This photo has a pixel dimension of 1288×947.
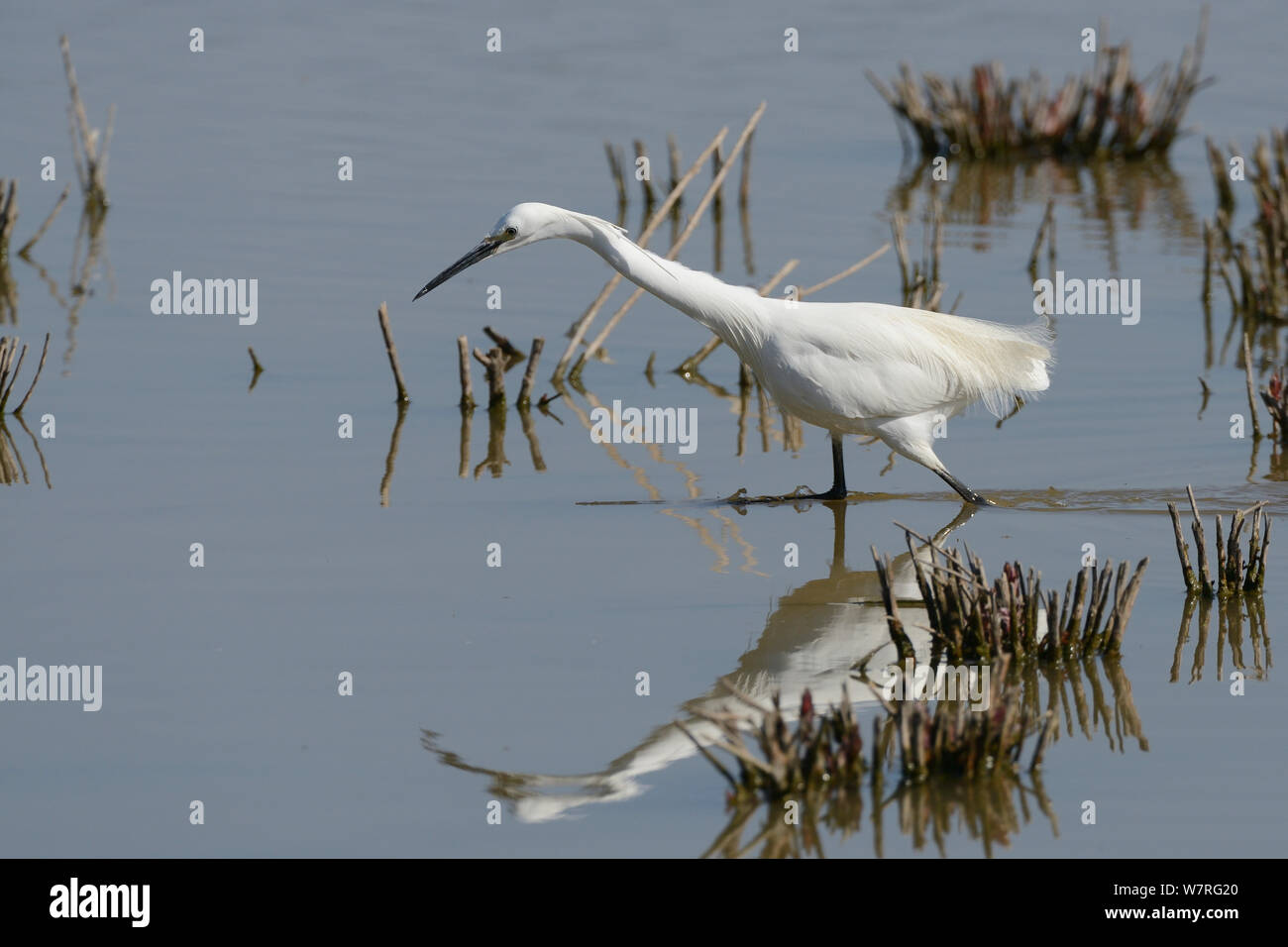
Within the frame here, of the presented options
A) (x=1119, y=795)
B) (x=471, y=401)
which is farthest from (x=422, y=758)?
(x=471, y=401)

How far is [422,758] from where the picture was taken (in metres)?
5.79

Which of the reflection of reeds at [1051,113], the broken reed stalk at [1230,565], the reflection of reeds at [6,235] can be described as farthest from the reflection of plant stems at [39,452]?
the reflection of reeds at [1051,113]

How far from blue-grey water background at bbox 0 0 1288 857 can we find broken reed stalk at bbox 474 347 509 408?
0.39 metres

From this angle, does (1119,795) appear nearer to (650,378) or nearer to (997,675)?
(997,675)

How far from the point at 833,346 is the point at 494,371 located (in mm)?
2847

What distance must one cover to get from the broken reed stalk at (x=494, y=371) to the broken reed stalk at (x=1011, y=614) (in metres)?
4.51

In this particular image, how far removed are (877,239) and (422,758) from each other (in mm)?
10253

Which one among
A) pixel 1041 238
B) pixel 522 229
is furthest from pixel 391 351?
pixel 1041 238

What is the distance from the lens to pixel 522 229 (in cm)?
812

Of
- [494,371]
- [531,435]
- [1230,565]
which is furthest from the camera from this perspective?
[494,371]

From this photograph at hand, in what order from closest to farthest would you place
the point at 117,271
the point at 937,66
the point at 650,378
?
1. the point at 650,378
2. the point at 117,271
3. the point at 937,66

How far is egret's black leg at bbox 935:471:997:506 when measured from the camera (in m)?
8.59

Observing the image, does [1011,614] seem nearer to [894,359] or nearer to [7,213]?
[894,359]

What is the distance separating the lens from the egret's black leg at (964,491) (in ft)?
28.2
